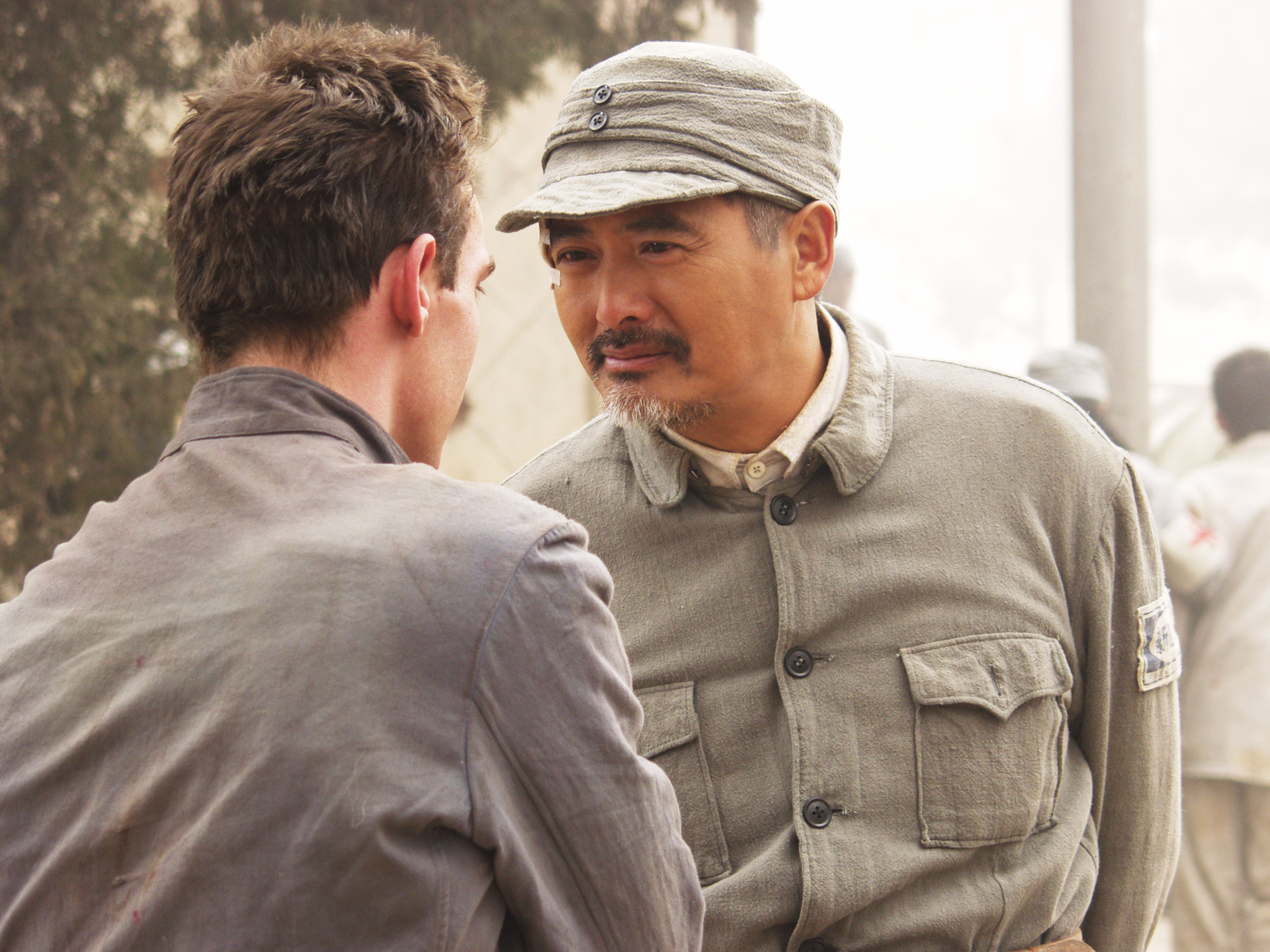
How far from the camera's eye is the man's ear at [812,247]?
177 cm

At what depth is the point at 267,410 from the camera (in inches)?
44.9

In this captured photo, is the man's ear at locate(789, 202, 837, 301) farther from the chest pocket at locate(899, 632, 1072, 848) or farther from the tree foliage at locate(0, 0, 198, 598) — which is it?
the tree foliage at locate(0, 0, 198, 598)

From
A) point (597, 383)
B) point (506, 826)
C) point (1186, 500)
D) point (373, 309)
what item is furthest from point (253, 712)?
point (1186, 500)

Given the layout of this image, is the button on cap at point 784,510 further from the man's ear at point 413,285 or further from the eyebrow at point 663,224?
the man's ear at point 413,285

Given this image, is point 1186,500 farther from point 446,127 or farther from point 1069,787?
point 446,127

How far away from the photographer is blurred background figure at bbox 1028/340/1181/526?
12.5 ft

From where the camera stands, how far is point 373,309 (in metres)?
1.22

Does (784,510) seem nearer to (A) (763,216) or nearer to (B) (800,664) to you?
(B) (800,664)

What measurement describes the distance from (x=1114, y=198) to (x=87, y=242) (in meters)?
3.48

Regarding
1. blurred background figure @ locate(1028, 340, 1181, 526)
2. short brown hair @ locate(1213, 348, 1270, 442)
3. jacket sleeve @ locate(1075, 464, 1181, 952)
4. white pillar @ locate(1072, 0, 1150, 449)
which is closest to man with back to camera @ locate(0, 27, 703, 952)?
jacket sleeve @ locate(1075, 464, 1181, 952)

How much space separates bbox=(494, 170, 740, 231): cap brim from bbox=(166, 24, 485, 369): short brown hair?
13.5 inches

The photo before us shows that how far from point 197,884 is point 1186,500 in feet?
12.7

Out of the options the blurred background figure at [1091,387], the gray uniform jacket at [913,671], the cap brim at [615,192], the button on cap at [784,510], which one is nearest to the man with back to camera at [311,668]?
the cap brim at [615,192]

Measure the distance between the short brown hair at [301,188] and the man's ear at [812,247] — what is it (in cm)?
64
